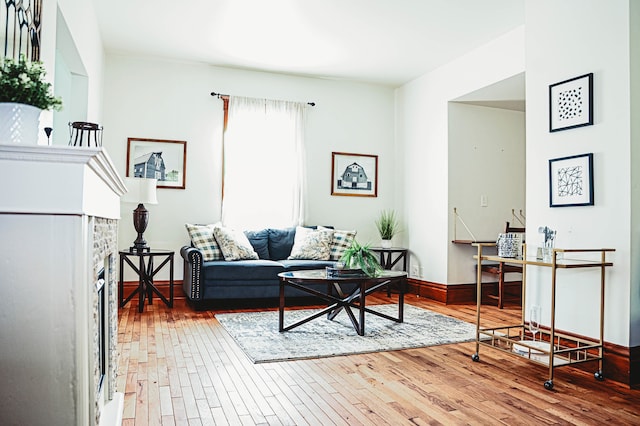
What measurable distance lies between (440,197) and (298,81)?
2268mm

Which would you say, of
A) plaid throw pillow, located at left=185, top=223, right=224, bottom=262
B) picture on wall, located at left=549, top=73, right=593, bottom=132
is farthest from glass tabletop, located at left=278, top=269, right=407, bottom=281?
picture on wall, located at left=549, top=73, right=593, bottom=132

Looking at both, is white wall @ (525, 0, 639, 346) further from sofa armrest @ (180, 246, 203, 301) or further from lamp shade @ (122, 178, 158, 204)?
lamp shade @ (122, 178, 158, 204)

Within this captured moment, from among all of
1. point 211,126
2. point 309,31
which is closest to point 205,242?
point 211,126

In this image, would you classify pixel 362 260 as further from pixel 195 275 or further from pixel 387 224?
pixel 387 224

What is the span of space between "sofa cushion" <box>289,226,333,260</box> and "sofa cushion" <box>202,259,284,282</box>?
0.45 m

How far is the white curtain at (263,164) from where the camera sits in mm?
5887

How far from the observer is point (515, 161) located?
20.1ft

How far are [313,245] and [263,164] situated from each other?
3.98ft

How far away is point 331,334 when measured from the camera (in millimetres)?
3893

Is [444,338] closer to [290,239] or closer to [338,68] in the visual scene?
[290,239]

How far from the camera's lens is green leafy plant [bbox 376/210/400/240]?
6258mm

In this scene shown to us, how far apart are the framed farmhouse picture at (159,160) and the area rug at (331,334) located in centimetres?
190

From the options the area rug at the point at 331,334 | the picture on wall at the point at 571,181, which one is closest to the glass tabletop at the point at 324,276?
the area rug at the point at 331,334

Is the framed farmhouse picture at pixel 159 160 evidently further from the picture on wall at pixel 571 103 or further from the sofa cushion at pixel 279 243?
the picture on wall at pixel 571 103
